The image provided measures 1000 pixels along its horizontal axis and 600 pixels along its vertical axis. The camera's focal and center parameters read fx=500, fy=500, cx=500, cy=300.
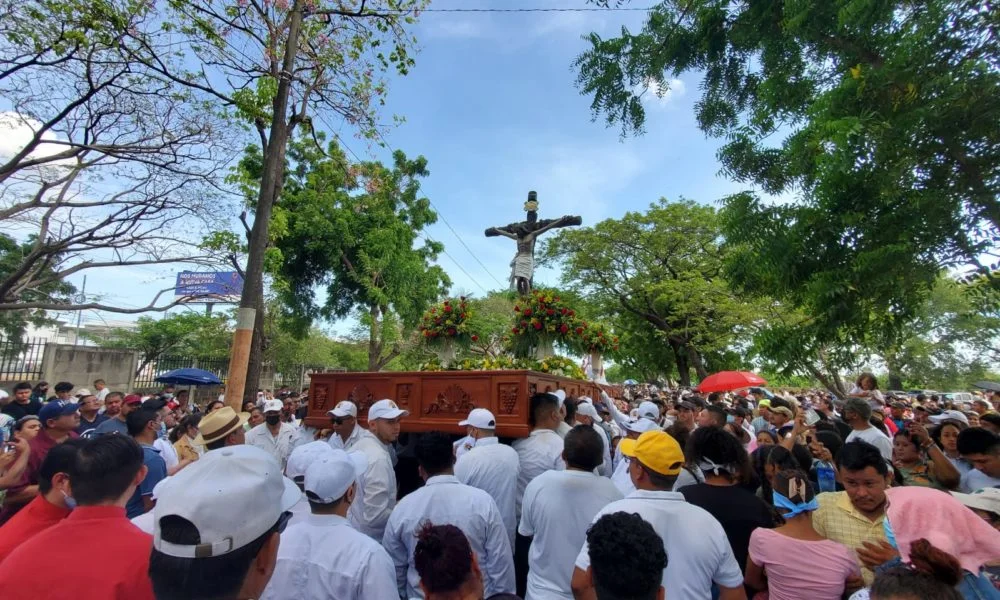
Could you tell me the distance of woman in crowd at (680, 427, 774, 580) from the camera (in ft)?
9.09

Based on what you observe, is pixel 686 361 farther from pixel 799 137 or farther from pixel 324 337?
pixel 324 337

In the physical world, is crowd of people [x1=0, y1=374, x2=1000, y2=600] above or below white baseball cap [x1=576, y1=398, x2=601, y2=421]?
below

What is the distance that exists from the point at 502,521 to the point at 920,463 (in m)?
3.80

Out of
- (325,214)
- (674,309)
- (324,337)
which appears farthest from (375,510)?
(324,337)

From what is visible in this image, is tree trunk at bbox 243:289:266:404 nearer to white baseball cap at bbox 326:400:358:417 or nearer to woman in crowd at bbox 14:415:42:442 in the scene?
woman in crowd at bbox 14:415:42:442

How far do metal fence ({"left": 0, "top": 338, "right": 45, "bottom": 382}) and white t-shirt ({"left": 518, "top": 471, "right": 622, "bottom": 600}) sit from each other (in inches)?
608

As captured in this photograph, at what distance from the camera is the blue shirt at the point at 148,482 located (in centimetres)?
347

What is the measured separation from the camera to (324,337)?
39.9 m

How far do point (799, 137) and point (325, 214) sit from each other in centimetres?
1733

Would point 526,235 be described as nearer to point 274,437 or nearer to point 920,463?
point 274,437

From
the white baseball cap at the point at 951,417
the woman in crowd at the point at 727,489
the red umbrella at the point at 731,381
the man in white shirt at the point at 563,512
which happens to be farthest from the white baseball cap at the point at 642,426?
the red umbrella at the point at 731,381

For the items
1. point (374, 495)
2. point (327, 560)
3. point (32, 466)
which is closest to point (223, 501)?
point (327, 560)

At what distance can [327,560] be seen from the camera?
215 cm

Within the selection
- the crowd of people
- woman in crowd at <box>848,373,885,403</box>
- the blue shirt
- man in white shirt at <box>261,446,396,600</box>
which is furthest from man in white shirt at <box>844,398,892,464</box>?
the blue shirt
